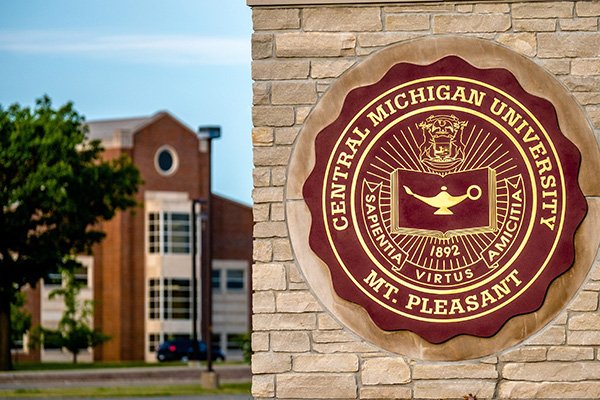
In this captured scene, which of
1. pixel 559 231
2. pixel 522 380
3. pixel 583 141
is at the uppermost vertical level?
pixel 583 141

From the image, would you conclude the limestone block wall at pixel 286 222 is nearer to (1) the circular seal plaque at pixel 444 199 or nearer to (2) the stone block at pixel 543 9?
(2) the stone block at pixel 543 9

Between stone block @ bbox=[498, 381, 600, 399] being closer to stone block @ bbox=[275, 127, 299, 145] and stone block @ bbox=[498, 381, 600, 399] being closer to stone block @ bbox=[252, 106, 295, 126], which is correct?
stone block @ bbox=[275, 127, 299, 145]

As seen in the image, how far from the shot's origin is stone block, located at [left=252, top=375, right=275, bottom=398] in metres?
10.9

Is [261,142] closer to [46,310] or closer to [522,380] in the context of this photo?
[522,380]

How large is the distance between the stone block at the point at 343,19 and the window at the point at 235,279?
6941 centimetres

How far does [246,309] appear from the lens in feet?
263

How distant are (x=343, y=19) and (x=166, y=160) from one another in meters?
66.8

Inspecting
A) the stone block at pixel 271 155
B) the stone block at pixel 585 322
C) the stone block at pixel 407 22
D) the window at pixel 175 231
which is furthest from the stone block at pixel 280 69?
the window at pixel 175 231

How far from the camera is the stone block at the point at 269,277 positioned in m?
10.9

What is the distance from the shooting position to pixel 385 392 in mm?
10812

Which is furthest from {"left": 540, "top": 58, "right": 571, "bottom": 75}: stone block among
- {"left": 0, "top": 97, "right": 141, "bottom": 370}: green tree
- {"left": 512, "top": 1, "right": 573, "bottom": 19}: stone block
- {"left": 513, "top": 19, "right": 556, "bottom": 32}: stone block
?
{"left": 0, "top": 97, "right": 141, "bottom": 370}: green tree

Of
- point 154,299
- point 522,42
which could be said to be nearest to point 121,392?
point 522,42

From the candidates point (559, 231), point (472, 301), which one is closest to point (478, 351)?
point (472, 301)

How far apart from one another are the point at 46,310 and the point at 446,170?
63125mm
